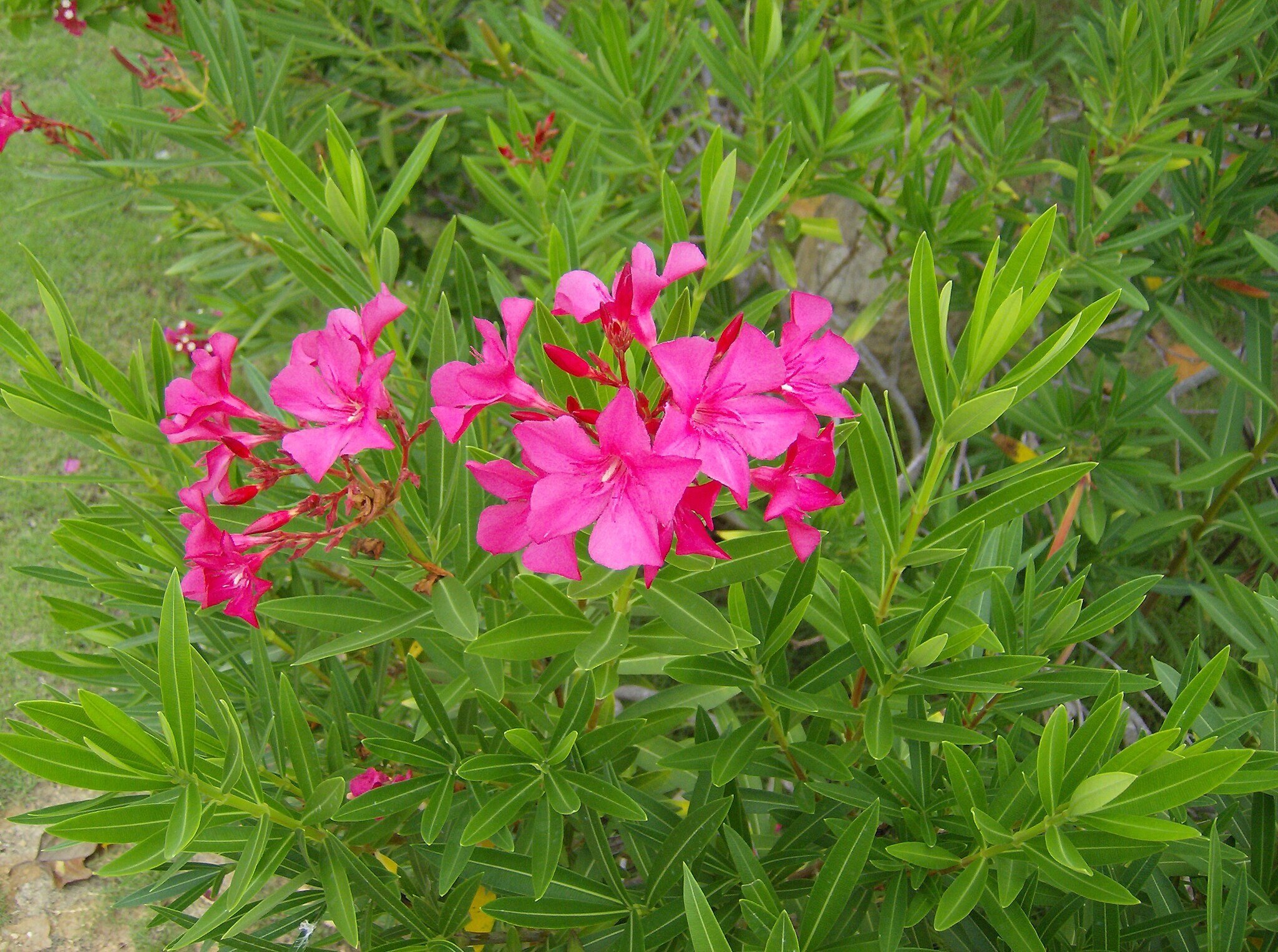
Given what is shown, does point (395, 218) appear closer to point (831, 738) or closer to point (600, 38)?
point (600, 38)

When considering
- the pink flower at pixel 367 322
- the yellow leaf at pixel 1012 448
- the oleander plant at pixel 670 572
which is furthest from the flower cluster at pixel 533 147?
the yellow leaf at pixel 1012 448

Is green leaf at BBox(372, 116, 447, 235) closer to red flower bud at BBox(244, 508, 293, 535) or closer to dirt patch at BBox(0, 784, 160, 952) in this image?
red flower bud at BBox(244, 508, 293, 535)

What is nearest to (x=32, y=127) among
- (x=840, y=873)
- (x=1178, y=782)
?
(x=840, y=873)

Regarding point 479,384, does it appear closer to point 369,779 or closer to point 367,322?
point 367,322

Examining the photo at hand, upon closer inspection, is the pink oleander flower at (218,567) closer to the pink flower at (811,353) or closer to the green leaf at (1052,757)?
the pink flower at (811,353)

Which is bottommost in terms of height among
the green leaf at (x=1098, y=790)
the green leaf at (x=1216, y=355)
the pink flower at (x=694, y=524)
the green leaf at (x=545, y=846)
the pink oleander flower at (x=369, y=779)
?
the pink oleander flower at (x=369, y=779)
